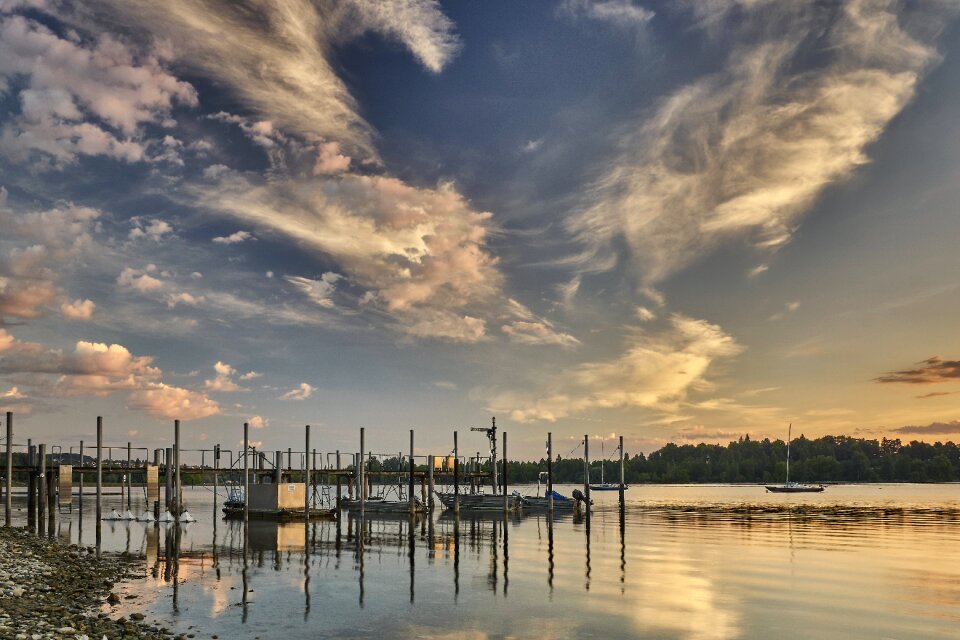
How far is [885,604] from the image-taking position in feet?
105

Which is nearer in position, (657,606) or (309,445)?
(657,606)

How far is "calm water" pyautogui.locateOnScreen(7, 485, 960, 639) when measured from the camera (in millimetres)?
26969

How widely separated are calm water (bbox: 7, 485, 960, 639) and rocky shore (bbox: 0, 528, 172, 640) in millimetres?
1653

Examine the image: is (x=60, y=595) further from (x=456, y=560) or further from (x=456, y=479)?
(x=456, y=479)

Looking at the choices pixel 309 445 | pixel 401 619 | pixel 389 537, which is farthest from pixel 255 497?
pixel 401 619

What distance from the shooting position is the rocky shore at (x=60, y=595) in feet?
72.2

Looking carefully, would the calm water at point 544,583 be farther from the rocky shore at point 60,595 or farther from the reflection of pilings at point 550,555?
the rocky shore at point 60,595

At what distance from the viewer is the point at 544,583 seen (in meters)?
36.1

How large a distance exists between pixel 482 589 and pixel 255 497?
47645 millimetres

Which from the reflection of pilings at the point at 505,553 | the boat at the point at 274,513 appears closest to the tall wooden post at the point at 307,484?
the boat at the point at 274,513

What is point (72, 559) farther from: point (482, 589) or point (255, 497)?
point (255, 497)

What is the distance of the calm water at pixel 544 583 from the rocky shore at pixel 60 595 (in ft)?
5.42

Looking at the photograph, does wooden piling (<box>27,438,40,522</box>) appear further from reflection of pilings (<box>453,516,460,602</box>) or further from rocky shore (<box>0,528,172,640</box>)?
reflection of pilings (<box>453,516,460,602</box>)

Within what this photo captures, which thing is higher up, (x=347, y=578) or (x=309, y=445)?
(x=309, y=445)
